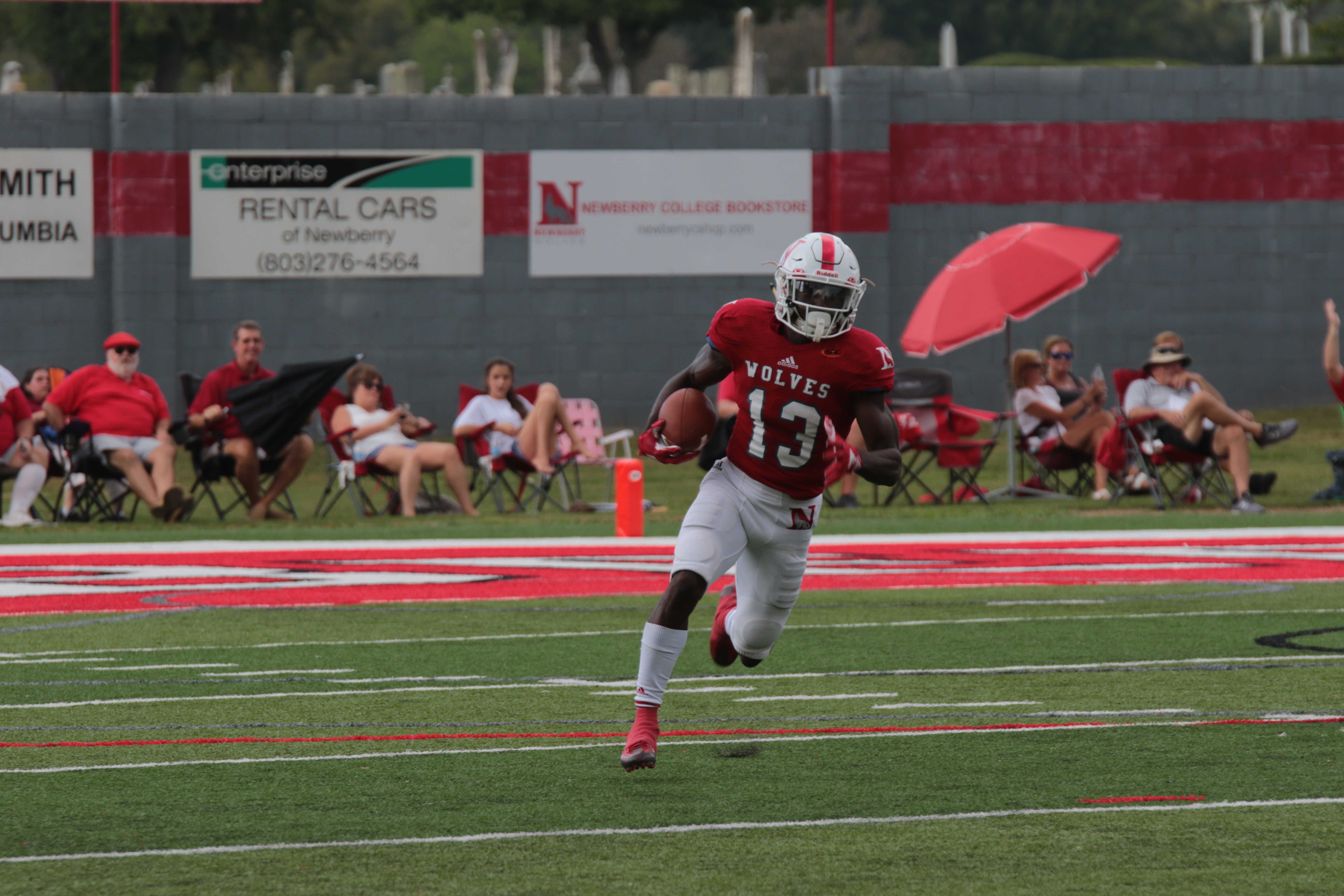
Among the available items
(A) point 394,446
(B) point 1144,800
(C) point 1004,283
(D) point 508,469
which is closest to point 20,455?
(A) point 394,446

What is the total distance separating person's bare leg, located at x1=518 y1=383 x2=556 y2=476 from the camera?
49.1ft

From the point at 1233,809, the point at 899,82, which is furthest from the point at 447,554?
the point at 899,82

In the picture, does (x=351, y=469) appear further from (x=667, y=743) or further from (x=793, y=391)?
(x=793, y=391)

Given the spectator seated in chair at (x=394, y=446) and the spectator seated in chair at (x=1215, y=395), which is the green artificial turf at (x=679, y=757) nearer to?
the spectator seated in chair at (x=394, y=446)

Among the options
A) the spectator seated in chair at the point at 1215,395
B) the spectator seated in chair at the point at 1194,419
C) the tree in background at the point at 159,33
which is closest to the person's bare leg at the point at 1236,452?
the spectator seated in chair at the point at 1194,419

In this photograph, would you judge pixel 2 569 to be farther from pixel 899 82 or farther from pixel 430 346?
pixel 899 82

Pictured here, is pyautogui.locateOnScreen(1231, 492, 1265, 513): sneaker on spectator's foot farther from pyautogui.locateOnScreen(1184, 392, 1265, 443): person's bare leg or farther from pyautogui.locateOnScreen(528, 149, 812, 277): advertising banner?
pyautogui.locateOnScreen(528, 149, 812, 277): advertising banner

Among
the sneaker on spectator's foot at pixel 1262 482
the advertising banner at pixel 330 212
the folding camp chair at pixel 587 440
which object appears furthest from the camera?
the advertising banner at pixel 330 212

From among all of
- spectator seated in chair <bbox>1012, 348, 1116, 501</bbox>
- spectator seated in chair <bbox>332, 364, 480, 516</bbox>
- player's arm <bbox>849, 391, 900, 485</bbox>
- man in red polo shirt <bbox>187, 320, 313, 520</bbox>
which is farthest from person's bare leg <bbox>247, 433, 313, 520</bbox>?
player's arm <bbox>849, 391, 900, 485</bbox>

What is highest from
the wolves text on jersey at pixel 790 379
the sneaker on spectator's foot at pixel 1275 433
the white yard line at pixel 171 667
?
the wolves text on jersey at pixel 790 379

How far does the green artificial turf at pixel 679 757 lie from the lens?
15.3 ft

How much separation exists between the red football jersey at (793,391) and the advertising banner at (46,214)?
623 inches

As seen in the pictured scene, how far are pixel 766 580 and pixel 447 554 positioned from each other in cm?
641

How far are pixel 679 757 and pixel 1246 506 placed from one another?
31.5 ft
